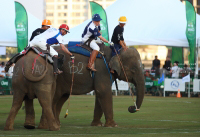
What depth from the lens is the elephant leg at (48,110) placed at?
508 inches

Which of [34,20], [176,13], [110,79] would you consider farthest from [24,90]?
[34,20]

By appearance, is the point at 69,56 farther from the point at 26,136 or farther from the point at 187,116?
the point at 187,116

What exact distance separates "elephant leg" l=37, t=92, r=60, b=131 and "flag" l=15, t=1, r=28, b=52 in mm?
21651

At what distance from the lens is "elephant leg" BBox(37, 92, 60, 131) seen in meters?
12.9

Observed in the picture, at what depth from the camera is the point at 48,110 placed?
42.7 ft

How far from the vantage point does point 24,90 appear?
43.0 ft

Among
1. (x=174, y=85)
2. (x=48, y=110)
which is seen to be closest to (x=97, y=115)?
(x=48, y=110)

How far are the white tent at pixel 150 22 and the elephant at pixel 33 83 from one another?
22.3 meters

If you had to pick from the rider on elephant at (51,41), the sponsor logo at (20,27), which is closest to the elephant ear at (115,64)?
the rider on elephant at (51,41)

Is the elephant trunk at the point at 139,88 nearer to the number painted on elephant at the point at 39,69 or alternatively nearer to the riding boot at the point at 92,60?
the riding boot at the point at 92,60

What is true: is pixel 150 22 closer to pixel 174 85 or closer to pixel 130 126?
pixel 174 85

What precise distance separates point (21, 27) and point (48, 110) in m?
22.4

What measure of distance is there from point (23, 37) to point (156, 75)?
30.1 feet

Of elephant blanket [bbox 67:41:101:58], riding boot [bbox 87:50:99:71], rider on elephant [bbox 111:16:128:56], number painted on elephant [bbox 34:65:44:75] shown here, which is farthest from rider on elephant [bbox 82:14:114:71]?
number painted on elephant [bbox 34:65:44:75]
